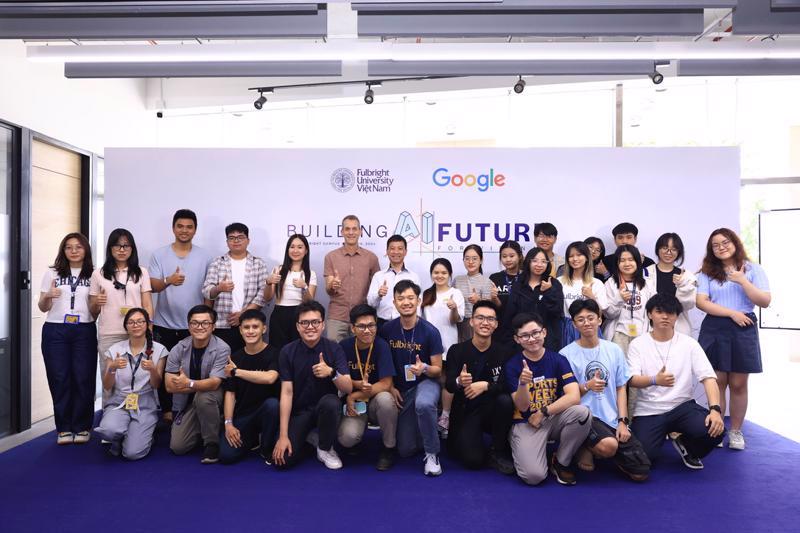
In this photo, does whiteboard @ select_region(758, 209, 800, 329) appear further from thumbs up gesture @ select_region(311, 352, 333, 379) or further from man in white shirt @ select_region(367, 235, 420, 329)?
thumbs up gesture @ select_region(311, 352, 333, 379)

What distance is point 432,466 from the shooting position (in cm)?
342

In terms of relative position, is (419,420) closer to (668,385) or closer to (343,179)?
(668,385)

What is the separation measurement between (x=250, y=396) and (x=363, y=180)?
7.49ft

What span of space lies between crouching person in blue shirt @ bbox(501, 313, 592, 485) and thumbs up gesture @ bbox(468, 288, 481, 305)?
88 centimetres

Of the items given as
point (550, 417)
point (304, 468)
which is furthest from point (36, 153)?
point (550, 417)

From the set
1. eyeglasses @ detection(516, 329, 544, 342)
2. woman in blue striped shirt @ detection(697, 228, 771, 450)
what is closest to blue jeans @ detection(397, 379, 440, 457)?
eyeglasses @ detection(516, 329, 544, 342)

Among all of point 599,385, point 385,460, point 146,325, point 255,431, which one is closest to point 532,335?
point 599,385

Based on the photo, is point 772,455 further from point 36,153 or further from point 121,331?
point 36,153

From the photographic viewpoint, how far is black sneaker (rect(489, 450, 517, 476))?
11.2 feet

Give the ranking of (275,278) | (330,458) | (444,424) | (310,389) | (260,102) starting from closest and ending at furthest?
(330,458)
(310,389)
(444,424)
(275,278)
(260,102)

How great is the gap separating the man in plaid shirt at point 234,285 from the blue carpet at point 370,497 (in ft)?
3.42

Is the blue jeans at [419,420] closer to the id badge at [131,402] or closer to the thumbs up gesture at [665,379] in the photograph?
the thumbs up gesture at [665,379]

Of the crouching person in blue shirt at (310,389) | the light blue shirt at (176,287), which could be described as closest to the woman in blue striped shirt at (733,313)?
the crouching person in blue shirt at (310,389)

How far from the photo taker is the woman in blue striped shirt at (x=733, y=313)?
400 centimetres
